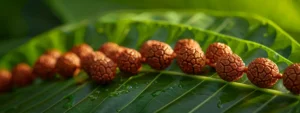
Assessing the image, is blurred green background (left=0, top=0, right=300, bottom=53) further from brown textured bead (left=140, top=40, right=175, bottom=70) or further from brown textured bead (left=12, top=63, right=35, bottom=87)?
brown textured bead (left=140, top=40, right=175, bottom=70)

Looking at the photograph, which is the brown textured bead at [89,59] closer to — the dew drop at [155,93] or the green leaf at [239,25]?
the dew drop at [155,93]

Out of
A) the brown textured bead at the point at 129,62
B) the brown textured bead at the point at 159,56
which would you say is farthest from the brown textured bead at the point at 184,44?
the brown textured bead at the point at 129,62

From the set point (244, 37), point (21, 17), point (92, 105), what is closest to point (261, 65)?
point (244, 37)

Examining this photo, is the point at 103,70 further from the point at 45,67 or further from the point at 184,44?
the point at 45,67

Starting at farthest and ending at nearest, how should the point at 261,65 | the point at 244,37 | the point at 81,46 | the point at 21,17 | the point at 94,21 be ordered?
1. the point at 21,17
2. the point at 94,21
3. the point at 81,46
4. the point at 244,37
5. the point at 261,65

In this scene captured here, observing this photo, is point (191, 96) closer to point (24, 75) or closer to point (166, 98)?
point (166, 98)

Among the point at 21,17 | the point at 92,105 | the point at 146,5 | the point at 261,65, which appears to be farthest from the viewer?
the point at 21,17
